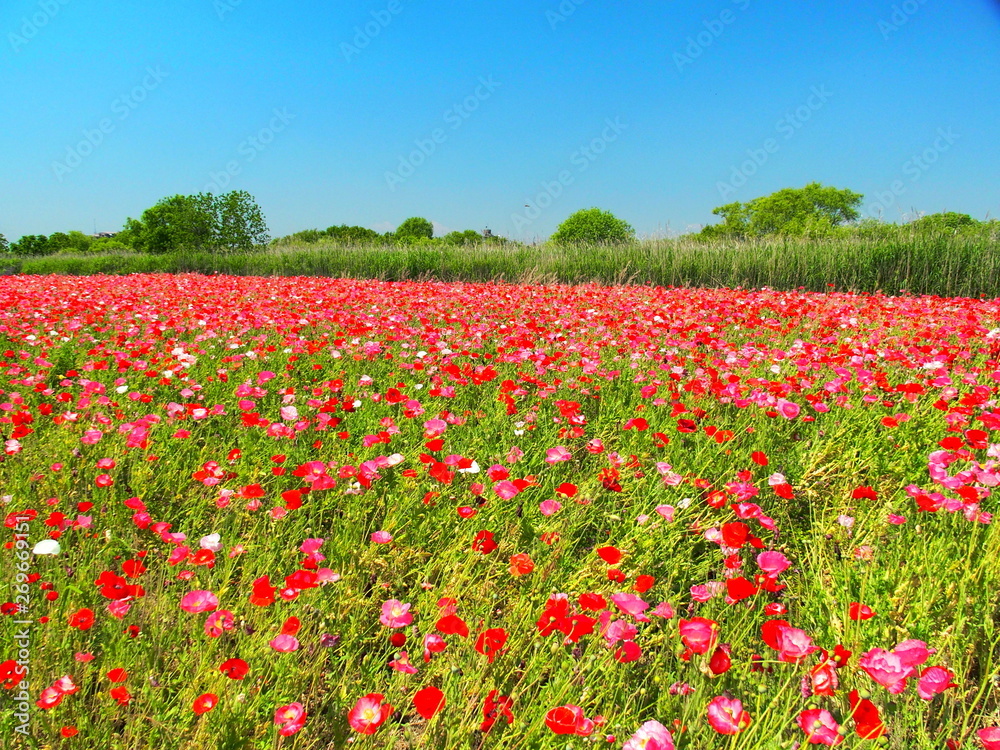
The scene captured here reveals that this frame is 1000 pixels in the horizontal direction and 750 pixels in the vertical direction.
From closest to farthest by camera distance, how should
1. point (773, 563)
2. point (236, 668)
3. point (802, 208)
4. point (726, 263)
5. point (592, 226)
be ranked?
1. point (236, 668)
2. point (773, 563)
3. point (726, 263)
4. point (592, 226)
5. point (802, 208)

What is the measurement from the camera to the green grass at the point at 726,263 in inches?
373

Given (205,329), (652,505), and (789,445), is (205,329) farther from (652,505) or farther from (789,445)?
(789,445)

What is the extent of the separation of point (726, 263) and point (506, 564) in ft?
34.2

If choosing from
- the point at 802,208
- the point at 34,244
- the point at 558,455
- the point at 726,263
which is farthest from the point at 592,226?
the point at 34,244

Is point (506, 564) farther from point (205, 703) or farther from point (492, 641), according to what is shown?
point (205, 703)

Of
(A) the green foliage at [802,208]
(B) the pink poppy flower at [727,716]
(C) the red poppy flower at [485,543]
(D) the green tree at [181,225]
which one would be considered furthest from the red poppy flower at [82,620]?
(A) the green foliage at [802,208]

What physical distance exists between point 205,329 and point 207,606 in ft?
12.7

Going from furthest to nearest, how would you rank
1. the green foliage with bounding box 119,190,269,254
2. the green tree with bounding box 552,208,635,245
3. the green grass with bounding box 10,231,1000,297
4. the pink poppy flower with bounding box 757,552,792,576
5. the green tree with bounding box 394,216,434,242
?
1. the green tree with bounding box 394,216,434,242
2. the green tree with bounding box 552,208,635,245
3. the green foliage with bounding box 119,190,269,254
4. the green grass with bounding box 10,231,1000,297
5. the pink poppy flower with bounding box 757,552,792,576

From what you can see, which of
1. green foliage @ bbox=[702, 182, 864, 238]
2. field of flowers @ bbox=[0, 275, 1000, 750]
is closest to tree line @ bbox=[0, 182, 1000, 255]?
green foliage @ bbox=[702, 182, 864, 238]

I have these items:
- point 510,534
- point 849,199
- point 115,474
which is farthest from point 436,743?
point 849,199

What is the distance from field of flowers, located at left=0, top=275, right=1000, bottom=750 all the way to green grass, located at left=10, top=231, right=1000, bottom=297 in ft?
24.3

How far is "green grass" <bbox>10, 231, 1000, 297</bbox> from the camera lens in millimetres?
9484

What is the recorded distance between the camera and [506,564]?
177 centimetres

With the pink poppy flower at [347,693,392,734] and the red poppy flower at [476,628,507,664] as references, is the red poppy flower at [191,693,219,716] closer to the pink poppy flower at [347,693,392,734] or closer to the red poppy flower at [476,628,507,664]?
the pink poppy flower at [347,693,392,734]
